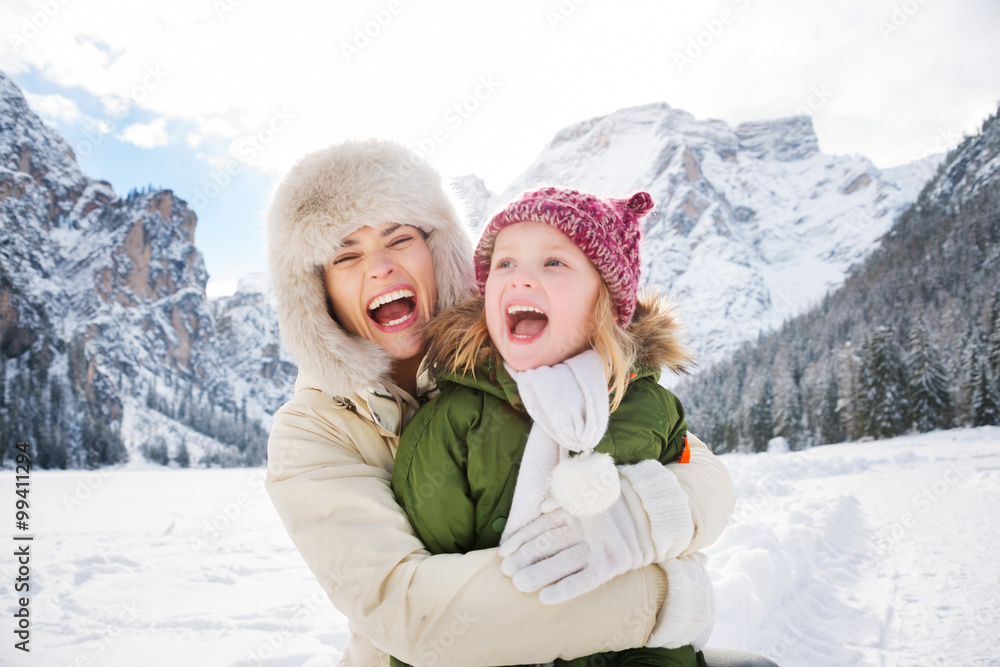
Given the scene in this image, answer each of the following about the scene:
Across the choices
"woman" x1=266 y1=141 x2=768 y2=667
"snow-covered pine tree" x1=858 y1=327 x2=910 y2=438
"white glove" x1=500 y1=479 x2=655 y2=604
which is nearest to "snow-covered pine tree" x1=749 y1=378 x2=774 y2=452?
"snow-covered pine tree" x1=858 y1=327 x2=910 y2=438

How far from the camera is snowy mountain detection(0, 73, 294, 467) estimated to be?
74875 mm

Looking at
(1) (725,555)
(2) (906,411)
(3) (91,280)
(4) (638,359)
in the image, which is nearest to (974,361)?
(2) (906,411)

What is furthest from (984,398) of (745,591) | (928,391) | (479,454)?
(479,454)

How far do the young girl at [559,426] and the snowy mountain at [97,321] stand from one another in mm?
73406

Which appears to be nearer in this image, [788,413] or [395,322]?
[395,322]

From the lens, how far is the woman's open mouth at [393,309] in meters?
2.32

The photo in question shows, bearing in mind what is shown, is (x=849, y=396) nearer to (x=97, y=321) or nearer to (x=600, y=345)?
(x=600, y=345)

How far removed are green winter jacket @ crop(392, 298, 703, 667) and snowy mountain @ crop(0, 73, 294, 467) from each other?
7335 cm

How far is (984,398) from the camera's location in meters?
27.6

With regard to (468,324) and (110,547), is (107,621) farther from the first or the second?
(468,324)

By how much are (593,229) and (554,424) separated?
747mm

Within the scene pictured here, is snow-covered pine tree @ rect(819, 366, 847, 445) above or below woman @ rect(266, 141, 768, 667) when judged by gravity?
below

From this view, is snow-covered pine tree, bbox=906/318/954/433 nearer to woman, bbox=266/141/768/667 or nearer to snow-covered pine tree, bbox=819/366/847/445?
snow-covered pine tree, bbox=819/366/847/445

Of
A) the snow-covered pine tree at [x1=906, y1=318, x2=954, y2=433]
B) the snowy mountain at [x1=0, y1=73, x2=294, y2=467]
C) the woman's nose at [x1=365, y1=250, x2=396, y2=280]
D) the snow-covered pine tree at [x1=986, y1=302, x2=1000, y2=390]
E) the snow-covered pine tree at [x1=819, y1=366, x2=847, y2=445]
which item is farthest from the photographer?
the snowy mountain at [x1=0, y1=73, x2=294, y2=467]
